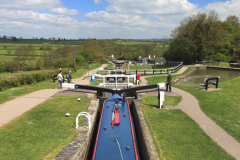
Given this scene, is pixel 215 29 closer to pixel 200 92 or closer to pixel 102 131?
pixel 200 92

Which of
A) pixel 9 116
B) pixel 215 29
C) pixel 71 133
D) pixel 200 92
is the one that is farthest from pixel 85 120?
pixel 215 29

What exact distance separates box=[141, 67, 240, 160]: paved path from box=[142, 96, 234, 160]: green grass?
28cm

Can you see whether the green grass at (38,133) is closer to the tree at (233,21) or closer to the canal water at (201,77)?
the canal water at (201,77)

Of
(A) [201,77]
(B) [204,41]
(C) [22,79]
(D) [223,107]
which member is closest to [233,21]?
(B) [204,41]

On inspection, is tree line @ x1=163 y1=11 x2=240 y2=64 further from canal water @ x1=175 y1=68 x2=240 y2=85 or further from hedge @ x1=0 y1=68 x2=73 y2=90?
hedge @ x1=0 y1=68 x2=73 y2=90

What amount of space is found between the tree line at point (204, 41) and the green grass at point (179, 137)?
31748 mm

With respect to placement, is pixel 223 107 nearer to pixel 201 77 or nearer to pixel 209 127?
pixel 209 127

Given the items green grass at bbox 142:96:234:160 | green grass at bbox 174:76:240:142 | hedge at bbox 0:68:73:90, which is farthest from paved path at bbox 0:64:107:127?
green grass at bbox 174:76:240:142

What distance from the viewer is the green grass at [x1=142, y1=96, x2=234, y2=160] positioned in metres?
6.48

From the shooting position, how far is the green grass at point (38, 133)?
631 centimetres

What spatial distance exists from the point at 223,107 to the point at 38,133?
10.5m

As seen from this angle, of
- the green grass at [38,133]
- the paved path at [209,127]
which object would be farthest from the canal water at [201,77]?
the green grass at [38,133]

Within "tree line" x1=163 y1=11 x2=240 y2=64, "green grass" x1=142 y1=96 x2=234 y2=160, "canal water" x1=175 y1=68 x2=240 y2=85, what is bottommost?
"green grass" x1=142 y1=96 x2=234 y2=160

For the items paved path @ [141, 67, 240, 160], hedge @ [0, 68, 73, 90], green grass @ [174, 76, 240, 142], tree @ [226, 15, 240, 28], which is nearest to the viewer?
paved path @ [141, 67, 240, 160]
